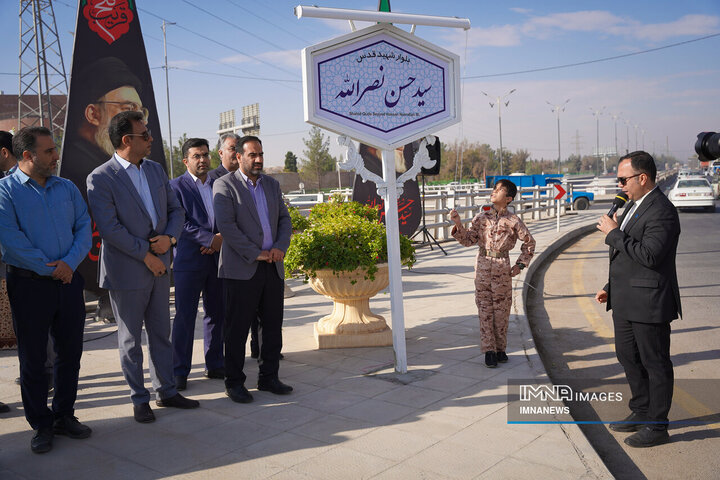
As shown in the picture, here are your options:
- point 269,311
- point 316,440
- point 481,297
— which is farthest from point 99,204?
point 481,297

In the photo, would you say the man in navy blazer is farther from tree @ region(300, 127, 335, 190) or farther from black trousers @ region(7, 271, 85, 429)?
tree @ region(300, 127, 335, 190)

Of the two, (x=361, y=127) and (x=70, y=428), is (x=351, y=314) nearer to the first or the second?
(x=361, y=127)

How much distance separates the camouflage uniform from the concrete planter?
3.56ft

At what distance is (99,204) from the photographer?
4.34m

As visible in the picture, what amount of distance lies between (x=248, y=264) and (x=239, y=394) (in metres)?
1.02

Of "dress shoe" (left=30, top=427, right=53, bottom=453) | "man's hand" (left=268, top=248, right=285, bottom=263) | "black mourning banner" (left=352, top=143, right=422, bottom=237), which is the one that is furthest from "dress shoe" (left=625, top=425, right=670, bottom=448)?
"black mourning banner" (left=352, top=143, right=422, bottom=237)

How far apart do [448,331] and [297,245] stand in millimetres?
2098

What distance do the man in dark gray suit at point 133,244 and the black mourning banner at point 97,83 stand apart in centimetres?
385

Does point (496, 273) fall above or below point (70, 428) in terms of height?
above

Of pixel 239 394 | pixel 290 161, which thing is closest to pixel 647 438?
pixel 239 394

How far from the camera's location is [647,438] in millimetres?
4059

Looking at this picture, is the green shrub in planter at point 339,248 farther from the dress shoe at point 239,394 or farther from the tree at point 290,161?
the tree at point 290,161

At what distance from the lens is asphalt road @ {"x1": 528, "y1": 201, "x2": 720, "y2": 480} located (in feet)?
12.9

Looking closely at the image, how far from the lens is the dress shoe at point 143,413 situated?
4406 mm
